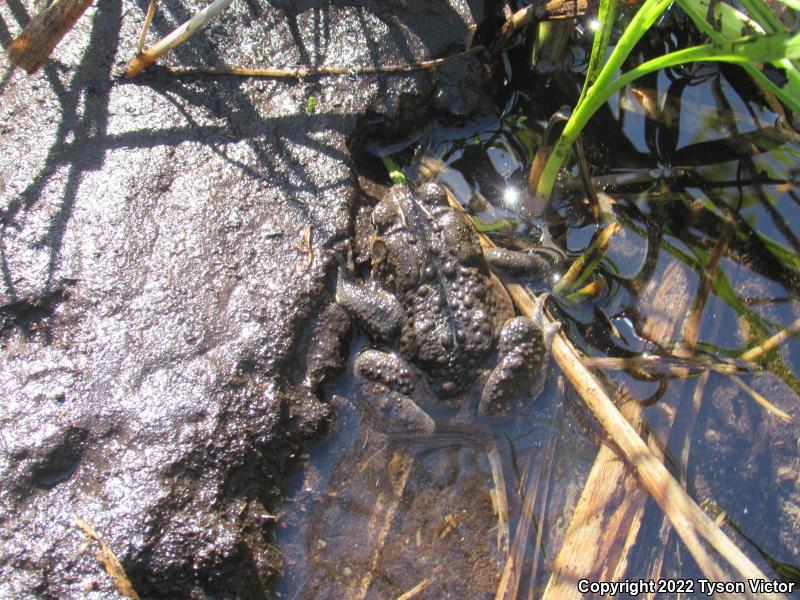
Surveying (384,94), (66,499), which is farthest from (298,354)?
(384,94)

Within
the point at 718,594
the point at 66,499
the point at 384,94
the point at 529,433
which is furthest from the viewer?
the point at 384,94

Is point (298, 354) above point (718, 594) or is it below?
above

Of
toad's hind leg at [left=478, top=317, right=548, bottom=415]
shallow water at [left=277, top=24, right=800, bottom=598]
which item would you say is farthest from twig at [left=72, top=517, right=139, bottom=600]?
toad's hind leg at [left=478, top=317, right=548, bottom=415]

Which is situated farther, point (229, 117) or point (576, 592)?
point (229, 117)

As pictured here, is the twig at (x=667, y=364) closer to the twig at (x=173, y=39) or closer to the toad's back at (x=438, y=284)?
the toad's back at (x=438, y=284)

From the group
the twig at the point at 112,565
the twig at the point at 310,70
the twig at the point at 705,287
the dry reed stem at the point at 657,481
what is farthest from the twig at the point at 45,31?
the twig at the point at 705,287

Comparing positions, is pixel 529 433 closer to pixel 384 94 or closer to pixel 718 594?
pixel 718 594

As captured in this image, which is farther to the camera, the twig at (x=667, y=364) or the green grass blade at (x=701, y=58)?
the twig at (x=667, y=364)

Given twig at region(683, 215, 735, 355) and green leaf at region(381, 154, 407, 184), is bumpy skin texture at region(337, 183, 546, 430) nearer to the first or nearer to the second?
green leaf at region(381, 154, 407, 184)
